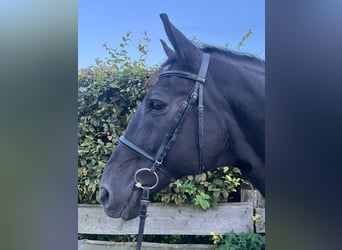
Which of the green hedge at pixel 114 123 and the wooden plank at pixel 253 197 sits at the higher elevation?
the green hedge at pixel 114 123

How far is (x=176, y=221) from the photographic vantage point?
6.05ft

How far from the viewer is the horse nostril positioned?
1820 mm

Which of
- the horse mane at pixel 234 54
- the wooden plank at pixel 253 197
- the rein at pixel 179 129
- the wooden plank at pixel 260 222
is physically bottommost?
the wooden plank at pixel 260 222

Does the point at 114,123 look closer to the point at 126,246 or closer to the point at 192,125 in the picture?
the point at 192,125

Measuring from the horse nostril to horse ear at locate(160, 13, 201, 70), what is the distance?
0.73 m

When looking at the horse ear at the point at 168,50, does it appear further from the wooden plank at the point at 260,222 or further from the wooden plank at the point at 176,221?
the wooden plank at the point at 260,222

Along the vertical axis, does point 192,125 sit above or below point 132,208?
above

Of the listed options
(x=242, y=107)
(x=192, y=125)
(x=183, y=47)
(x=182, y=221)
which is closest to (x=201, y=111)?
(x=192, y=125)

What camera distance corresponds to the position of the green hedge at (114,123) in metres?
1.82

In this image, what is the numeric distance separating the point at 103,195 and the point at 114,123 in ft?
1.18

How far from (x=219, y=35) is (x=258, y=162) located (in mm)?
641

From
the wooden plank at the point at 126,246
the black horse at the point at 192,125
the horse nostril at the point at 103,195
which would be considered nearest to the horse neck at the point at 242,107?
the black horse at the point at 192,125

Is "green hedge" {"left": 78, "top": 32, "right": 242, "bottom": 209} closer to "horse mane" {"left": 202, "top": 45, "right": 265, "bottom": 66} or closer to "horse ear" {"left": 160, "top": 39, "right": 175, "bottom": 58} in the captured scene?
"horse ear" {"left": 160, "top": 39, "right": 175, "bottom": 58}
